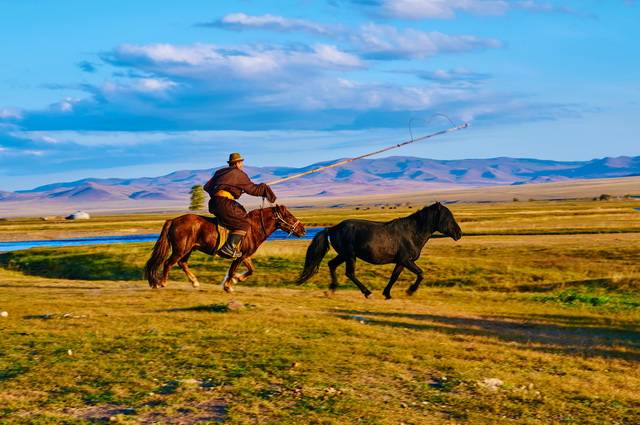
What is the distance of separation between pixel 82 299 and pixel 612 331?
1381 cm

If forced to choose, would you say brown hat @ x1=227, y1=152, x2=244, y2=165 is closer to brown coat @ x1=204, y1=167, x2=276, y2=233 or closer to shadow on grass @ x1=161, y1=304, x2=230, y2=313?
brown coat @ x1=204, y1=167, x2=276, y2=233

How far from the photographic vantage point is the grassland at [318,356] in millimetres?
9469

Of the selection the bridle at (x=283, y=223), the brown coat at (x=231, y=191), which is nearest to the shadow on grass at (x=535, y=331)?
the bridle at (x=283, y=223)

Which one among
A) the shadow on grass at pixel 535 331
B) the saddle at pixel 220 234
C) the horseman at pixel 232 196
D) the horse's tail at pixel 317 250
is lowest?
the shadow on grass at pixel 535 331

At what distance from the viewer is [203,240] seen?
19.7 metres

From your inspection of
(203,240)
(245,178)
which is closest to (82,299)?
(203,240)

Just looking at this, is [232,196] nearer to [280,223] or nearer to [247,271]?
[280,223]

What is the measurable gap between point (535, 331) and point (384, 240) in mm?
5162

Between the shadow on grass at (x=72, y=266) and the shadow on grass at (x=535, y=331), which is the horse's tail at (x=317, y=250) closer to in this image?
the shadow on grass at (x=535, y=331)

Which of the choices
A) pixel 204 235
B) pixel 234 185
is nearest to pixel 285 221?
pixel 234 185

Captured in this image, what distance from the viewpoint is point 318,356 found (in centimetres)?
1227

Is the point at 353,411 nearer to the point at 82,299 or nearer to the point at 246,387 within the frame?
the point at 246,387

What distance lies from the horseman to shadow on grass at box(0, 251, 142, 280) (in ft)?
51.1

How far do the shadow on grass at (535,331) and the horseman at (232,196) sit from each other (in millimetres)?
3573
